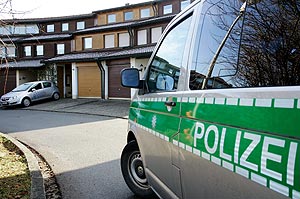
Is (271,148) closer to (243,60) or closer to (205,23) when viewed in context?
(243,60)

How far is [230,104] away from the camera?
1.48 m

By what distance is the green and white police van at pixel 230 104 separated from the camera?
1.18m

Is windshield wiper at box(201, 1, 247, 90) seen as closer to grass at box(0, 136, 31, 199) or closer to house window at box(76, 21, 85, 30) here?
grass at box(0, 136, 31, 199)

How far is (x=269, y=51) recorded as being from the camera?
147 cm

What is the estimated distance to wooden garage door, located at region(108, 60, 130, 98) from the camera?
810 inches

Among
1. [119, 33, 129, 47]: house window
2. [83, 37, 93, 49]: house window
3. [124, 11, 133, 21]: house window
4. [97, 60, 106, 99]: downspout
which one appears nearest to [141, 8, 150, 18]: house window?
[124, 11, 133, 21]: house window

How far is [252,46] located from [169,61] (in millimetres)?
1168

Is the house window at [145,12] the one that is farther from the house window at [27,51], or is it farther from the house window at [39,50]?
the house window at [27,51]

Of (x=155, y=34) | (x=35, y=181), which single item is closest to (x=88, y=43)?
(x=155, y=34)

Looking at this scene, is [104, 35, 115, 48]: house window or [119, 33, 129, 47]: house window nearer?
[119, 33, 129, 47]: house window

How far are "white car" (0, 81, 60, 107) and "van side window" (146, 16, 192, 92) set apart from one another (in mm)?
18559

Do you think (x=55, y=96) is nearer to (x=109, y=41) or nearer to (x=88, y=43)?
(x=88, y=43)

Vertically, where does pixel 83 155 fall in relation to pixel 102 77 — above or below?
below

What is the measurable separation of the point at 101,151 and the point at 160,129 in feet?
13.9
